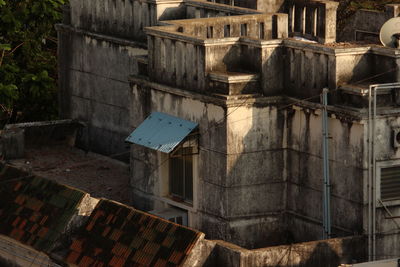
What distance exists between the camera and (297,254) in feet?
96.2

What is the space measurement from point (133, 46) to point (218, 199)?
7076mm

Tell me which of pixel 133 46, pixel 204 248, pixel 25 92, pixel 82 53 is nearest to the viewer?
pixel 204 248

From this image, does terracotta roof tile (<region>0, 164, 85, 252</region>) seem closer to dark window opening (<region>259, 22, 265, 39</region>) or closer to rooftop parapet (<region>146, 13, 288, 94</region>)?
rooftop parapet (<region>146, 13, 288, 94</region>)

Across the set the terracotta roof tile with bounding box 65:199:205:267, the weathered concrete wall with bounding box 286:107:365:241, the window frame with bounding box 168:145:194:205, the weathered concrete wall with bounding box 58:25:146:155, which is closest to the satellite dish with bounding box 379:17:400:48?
the weathered concrete wall with bounding box 286:107:365:241

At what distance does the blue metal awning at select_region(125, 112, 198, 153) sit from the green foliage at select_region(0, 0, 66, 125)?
9.65 meters

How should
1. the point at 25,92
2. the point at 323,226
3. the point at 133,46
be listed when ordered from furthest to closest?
the point at 25,92
the point at 133,46
the point at 323,226

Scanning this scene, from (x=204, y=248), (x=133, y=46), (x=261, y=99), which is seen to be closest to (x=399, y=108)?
(x=261, y=99)

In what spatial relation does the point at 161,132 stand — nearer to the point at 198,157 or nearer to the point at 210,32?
the point at 198,157

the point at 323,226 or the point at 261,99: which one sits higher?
the point at 261,99

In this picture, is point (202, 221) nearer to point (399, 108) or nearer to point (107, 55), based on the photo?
point (399, 108)

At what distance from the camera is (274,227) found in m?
32.1

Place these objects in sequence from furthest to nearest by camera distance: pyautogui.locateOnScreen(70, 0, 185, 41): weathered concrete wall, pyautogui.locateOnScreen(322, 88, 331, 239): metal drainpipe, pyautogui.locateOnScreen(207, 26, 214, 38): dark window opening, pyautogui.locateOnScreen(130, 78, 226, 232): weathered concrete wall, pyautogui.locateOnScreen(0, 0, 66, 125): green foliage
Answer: pyautogui.locateOnScreen(0, 0, 66, 125): green foliage, pyautogui.locateOnScreen(70, 0, 185, 41): weathered concrete wall, pyautogui.locateOnScreen(207, 26, 214, 38): dark window opening, pyautogui.locateOnScreen(130, 78, 226, 232): weathered concrete wall, pyautogui.locateOnScreen(322, 88, 331, 239): metal drainpipe

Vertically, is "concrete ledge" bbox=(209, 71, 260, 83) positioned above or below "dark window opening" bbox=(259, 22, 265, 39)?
below

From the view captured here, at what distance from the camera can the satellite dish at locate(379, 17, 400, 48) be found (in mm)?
31406
